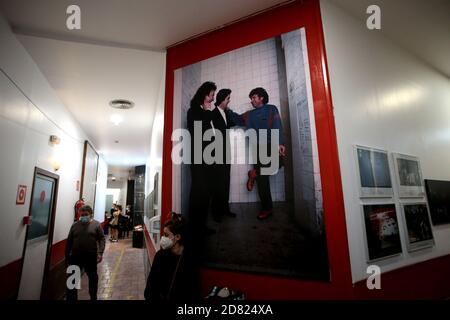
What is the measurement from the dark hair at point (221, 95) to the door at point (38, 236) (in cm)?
267

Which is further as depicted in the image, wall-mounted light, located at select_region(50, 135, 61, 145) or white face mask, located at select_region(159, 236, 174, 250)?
wall-mounted light, located at select_region(50, 135, 61, 145)

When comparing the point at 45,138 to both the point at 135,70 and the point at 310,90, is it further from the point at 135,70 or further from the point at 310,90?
the point at 310,90

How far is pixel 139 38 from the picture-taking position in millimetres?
2506

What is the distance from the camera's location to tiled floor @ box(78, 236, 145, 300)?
12.8 feet

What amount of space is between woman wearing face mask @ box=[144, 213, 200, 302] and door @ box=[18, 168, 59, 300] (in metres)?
2.16

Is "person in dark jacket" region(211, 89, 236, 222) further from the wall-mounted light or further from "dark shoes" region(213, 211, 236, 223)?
the wall-mounted light

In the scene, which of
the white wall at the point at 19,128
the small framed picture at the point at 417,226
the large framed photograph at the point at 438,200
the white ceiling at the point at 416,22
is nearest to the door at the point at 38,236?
the white wall at the point at 19,128

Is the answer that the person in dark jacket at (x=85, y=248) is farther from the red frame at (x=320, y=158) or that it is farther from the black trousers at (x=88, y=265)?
the red frame at (x=320, y=158)

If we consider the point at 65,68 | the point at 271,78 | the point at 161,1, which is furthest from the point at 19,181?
the point at 271,78

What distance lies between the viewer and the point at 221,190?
2004 mm

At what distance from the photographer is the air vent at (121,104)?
408 cm

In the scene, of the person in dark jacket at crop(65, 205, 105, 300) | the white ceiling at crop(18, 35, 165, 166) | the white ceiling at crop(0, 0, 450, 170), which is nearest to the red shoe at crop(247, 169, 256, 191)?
the white ceiling at crop(0, 0, 450, 170)

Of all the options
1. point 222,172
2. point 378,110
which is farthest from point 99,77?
point 378,110

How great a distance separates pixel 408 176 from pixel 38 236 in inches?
183
